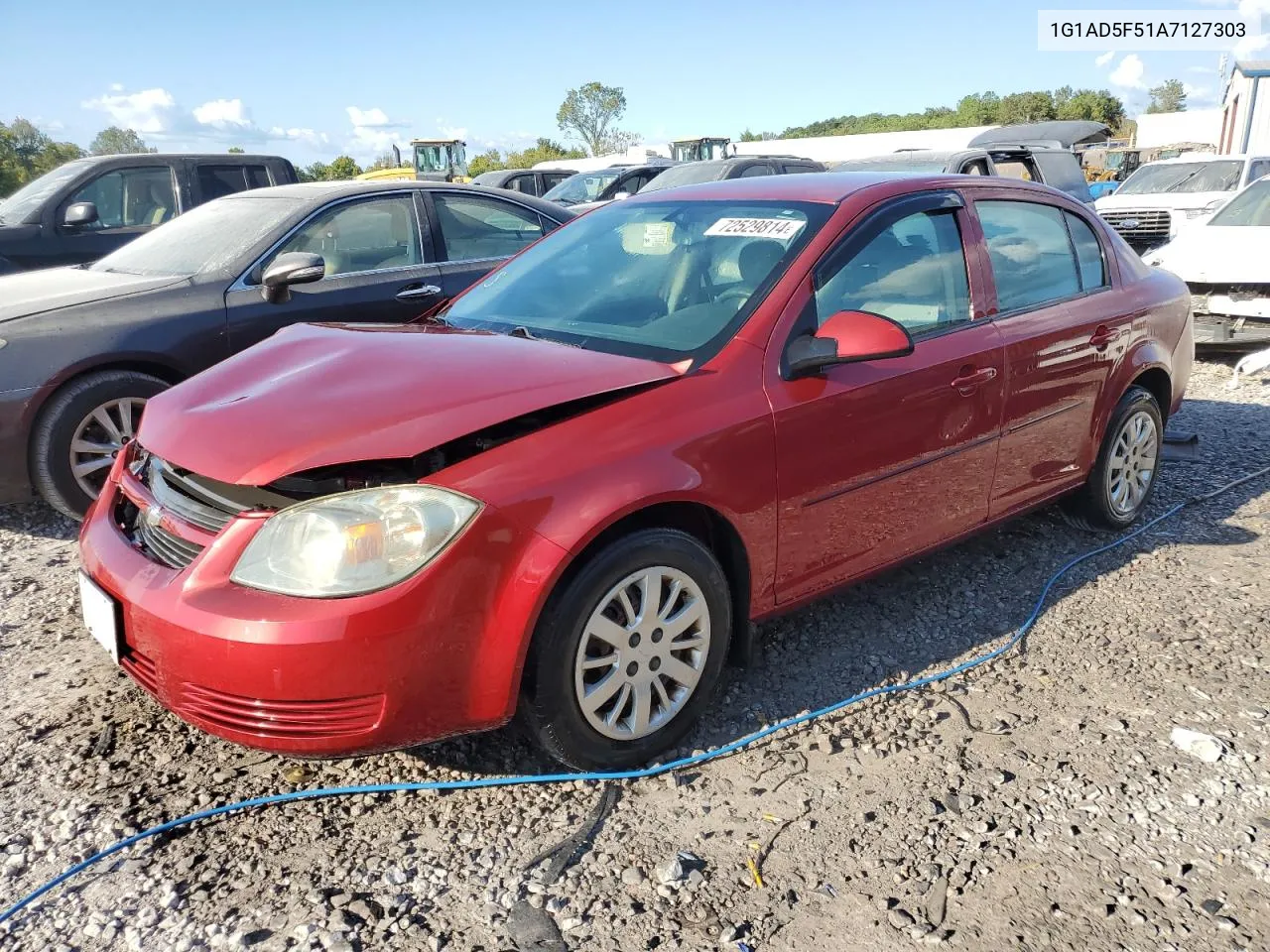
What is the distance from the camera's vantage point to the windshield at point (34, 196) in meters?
7.80

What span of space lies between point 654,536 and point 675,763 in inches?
27.1

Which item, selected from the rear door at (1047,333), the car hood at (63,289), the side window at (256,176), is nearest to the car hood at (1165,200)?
the rear door at (1047,333)

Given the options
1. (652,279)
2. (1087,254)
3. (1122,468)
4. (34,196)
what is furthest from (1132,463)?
(34,196)

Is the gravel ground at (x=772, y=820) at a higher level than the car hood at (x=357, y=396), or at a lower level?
lower

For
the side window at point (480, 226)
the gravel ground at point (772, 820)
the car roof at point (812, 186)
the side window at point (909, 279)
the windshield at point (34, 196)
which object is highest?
the windshield at point (34, 196)

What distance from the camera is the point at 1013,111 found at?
65125 millimetres

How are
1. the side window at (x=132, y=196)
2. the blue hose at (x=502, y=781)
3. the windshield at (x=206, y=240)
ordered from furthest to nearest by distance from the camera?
the side window at (x=132, y=196)
the windshield at (x=206, y=240)
the blue hose at (x=502, y=781)

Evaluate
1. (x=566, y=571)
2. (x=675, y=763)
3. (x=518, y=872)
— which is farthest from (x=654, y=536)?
(x=518, y=872)

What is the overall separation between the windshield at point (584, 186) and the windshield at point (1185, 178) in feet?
27.4

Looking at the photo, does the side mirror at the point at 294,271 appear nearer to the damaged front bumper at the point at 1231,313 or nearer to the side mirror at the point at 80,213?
the side mirror at the point at 80,213

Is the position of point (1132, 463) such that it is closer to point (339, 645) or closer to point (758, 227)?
point (758, 227)

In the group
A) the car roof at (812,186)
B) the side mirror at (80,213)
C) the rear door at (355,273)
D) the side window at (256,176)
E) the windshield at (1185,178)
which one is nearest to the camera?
the car roof at (812,186)

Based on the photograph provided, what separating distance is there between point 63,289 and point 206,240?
80 centimetres

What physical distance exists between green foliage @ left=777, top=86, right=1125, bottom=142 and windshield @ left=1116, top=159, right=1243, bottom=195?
50422mm
